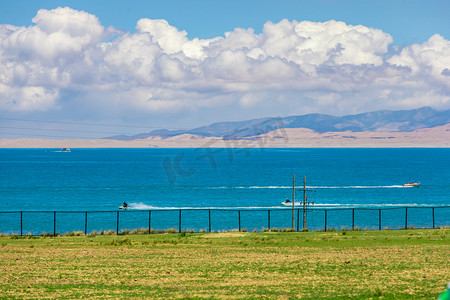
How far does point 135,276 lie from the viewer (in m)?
24.1

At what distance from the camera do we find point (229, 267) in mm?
26438

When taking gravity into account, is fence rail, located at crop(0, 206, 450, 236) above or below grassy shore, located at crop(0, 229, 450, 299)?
below

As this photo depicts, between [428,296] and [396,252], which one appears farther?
[396,252]

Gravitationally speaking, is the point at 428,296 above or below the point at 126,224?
above

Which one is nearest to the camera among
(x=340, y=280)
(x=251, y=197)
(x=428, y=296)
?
(x=428, y=296)

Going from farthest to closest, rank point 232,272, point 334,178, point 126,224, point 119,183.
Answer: point 334,178 < point 119,183 < point 126,224 < point 232,272

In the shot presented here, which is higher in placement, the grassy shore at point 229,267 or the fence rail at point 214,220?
the grassy shore at point 229,267

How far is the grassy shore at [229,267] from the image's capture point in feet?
68.2

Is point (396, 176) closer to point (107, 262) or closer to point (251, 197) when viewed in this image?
point (251, 197)

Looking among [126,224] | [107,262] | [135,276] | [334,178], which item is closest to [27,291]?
[135,276]

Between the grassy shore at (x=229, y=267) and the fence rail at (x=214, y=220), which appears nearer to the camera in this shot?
the grassy shore at (x=229, y=267)

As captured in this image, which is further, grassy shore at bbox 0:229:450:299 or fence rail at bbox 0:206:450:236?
fence rail at bbox 0:206:450:236

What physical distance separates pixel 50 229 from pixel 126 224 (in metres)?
9.47

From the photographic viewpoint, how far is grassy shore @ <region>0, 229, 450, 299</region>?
68.2 feet
